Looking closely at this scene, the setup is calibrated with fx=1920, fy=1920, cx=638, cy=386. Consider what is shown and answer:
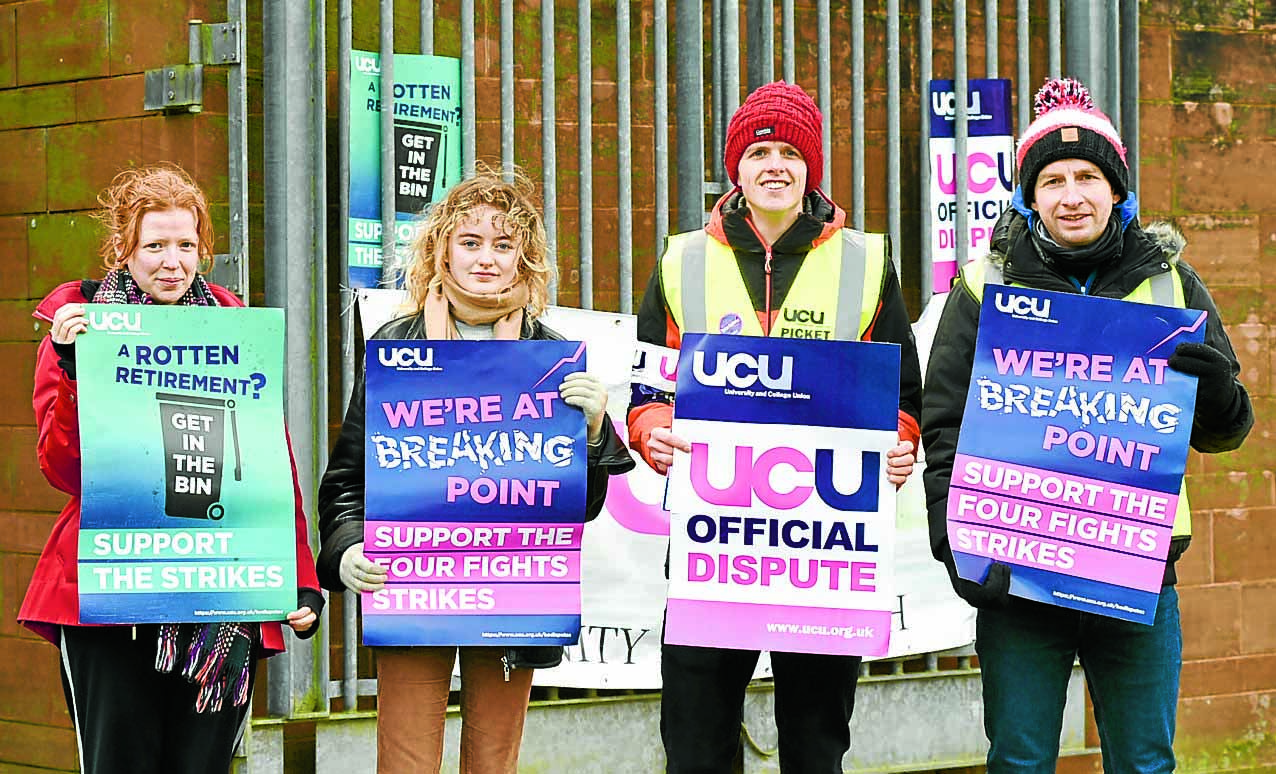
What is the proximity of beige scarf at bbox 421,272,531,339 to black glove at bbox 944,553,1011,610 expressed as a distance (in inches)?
45.1

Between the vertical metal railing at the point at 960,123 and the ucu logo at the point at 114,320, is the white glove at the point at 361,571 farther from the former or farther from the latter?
the vertical metal railing at the point at 960,123

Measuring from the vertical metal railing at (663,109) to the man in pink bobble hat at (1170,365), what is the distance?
1.96 metres

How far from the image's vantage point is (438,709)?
Answer: 4285 mm

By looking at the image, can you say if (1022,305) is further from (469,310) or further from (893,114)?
(893,114)

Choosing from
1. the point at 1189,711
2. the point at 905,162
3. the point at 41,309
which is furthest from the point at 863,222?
the point at 41,309

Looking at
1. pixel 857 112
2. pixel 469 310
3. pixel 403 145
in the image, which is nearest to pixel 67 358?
pixel 469 310

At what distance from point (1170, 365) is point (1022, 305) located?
339mm

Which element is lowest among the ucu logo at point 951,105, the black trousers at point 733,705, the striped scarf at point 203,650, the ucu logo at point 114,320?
the black trousers at point 733,705

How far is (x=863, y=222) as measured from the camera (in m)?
6.44

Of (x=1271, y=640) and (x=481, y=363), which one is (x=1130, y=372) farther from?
(x=1271, y=640)

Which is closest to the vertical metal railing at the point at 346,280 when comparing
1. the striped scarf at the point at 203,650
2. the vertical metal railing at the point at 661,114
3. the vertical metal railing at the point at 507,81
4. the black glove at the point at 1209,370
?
the vertical metal railing at the point at 507,81

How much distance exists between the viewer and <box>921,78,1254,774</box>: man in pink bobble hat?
411 centimetres

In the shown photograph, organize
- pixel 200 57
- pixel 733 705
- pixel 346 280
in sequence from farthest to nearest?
pixel 346 280
pixel 200 57
pixel 733 705

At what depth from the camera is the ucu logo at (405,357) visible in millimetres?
4195
